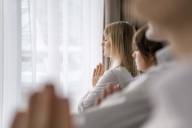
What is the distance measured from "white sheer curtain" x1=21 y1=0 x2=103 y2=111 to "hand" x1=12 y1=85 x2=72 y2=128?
184 cm

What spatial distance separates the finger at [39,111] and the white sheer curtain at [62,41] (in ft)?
6.06

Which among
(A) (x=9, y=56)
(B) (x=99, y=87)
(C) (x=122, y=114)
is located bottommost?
(B) (x=99, y=87)

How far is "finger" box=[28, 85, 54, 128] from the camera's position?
1.11ft

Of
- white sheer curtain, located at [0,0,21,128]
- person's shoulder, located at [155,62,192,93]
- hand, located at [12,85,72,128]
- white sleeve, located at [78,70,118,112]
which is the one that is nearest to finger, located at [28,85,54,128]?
hand, located at [12,85,72,128]

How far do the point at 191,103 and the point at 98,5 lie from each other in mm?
2522

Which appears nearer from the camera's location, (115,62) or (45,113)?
(45,113)

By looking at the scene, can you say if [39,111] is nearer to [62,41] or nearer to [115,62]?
[115,62]

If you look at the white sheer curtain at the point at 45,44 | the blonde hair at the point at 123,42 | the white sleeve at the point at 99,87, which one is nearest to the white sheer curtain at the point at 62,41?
the white sheer curtain at the point at 45,44

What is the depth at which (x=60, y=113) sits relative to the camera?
1.15 ft

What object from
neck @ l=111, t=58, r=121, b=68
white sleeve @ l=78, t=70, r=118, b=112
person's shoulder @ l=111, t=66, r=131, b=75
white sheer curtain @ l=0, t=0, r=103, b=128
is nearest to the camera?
white sleeve @ l=78, t=70, r=118, b=112

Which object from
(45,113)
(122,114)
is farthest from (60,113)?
(122,114)

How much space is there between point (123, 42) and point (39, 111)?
1938 mm

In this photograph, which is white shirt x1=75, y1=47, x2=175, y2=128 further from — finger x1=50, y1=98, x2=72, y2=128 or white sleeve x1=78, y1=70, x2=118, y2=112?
white sleeve x1=78, y1=70, x2=118, y2=112

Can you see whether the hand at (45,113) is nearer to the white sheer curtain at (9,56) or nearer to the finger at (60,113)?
the finger at (60,113)
